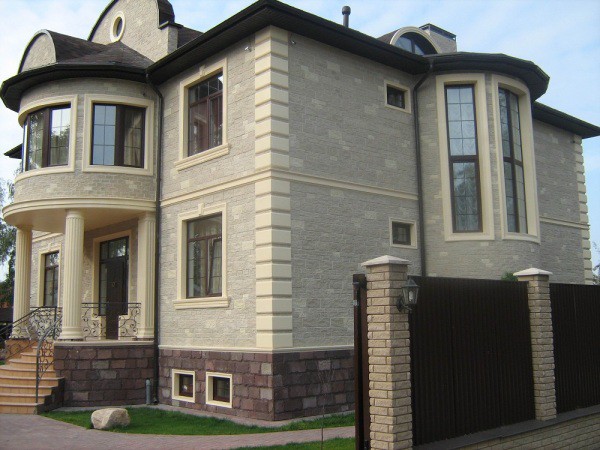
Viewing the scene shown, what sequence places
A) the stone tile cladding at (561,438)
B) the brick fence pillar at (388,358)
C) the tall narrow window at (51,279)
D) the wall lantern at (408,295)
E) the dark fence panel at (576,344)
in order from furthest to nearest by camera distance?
the tall narrow window at (51,279) < the dark fence panel at (576,344) < the stone tile cladding at (561,438) < the wall lantern at (408,295) < the brick fence pillar at (388,358)

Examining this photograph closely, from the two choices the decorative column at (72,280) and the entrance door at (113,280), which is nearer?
the decorative column at (72,280)

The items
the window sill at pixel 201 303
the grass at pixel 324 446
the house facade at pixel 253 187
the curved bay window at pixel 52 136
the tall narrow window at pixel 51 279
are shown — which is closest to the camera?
the grass at pixel 324 446

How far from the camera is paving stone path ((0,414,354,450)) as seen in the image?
921 centimetres

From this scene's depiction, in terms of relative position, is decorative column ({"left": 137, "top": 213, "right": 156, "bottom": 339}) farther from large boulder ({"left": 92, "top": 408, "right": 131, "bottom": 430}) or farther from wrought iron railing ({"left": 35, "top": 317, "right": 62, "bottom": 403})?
large boulder ({"left": 92, "top": 408, "right": 131, "bottom": 430})

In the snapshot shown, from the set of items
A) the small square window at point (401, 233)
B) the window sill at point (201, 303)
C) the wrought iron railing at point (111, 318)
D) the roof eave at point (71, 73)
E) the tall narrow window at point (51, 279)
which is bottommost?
the wrought iron railing at point (111, 318)

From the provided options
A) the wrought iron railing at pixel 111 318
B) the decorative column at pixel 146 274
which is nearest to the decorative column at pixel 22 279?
the wrought iron railing at pixel 111 318

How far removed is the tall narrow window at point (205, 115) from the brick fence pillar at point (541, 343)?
6.73 meters

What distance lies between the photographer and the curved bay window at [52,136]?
14.5 meters

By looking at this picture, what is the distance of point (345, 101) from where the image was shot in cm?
1298

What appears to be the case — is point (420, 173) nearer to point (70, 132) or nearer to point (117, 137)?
point (117, 137)

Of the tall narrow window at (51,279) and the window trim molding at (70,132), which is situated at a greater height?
the window trim molding at (70,132)

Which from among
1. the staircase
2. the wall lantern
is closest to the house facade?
the staircase

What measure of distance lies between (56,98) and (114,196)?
8.72 feet

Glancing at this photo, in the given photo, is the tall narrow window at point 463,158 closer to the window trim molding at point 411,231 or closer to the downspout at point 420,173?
the downspout at point 420,173
